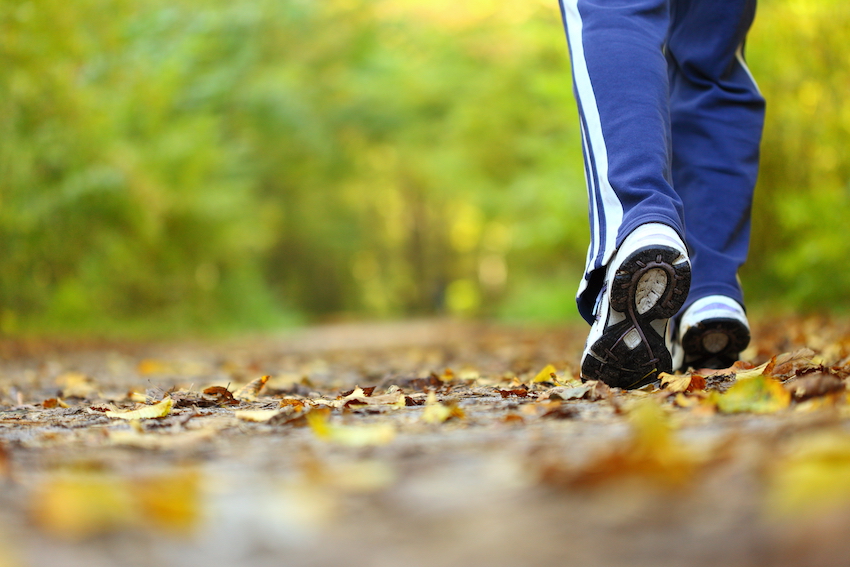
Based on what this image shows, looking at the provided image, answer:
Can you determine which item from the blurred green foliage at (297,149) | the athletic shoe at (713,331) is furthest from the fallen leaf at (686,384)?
the blurred green foliage at (297,149)

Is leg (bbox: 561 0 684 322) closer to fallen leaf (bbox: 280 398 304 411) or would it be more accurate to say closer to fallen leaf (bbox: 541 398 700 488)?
fallen leaf (bbox: 280 398 304 411)

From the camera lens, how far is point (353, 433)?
1.12 metres

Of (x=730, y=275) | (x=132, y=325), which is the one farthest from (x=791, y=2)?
(x=132, y=325)

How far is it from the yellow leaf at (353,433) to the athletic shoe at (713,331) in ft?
3.10

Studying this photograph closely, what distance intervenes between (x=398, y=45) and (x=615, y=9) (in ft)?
60.5

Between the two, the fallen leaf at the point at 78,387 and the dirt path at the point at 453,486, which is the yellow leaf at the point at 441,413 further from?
the fallen leaf at the point at 78,387

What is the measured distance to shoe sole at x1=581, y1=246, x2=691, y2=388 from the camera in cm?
155

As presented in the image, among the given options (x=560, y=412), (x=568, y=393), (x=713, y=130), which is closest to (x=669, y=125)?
Result: (x=713, y=130)

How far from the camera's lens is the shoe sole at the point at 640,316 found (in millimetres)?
1553

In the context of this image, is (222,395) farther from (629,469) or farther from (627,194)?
(629,469)

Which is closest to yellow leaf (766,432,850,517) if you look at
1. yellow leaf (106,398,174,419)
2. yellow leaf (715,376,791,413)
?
yellow leaf (715,376,791,413)

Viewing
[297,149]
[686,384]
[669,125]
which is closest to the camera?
[686,384]

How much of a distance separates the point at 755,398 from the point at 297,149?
17771mm

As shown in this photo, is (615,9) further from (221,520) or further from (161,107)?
(161,107)
